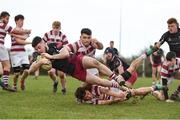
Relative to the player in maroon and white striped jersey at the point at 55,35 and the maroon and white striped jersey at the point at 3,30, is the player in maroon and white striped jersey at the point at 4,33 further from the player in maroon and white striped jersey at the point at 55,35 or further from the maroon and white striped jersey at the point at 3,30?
the player in maroon and white striped jersey at the point at 55,35

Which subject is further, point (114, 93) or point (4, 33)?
point (4, 33)

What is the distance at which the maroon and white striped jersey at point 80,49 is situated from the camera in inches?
478

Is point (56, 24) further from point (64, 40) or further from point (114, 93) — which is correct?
point (114, 93)

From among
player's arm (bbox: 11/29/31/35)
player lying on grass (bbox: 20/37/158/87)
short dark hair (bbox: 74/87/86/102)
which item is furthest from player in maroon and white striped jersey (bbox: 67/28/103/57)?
player's arm (bbox: 11/29/31/35)

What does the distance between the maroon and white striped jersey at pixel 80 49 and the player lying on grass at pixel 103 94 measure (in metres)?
0.92

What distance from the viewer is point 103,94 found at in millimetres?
12281

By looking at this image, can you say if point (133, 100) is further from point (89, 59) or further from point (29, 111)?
point (29, 111)

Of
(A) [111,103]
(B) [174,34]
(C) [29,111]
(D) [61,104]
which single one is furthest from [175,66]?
(C) [29,111]

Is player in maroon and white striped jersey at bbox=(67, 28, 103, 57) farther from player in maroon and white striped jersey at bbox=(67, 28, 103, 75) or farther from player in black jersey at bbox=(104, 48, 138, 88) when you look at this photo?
player in black jersey at bbox=(104, 48, 138, 88)

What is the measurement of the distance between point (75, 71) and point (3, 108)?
1.97 meters

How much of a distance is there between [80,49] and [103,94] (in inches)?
50.2

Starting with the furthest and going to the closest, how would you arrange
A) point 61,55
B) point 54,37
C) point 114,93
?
1. point 54,37
2. point 114,93
3. point 61,55

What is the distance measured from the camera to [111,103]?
12.0 metres

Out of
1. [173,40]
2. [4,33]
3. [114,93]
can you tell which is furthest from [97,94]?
[4,33]
